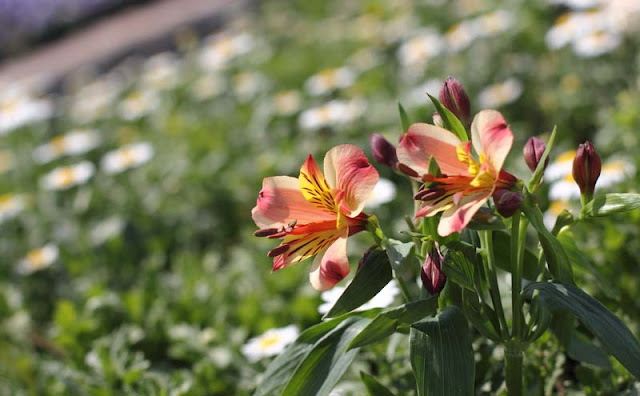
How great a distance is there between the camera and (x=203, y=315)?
2.39 meters

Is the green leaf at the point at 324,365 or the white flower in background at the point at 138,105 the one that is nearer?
the green leaf at the point at 324,365

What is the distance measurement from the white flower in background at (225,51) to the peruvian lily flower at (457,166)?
3753mm

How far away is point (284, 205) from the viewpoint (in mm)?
1216

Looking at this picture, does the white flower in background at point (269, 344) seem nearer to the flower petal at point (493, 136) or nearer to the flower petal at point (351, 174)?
the flower petal at point (351, 174)

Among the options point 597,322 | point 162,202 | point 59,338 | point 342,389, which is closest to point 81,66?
point 162,202

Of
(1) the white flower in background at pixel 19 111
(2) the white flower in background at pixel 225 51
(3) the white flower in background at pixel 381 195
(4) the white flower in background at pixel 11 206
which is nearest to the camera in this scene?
(3) the white flower in background at pixel 381 195

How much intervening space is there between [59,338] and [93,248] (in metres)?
0.87

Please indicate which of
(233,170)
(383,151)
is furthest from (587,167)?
(233,170)

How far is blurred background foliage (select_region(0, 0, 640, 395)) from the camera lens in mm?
1997

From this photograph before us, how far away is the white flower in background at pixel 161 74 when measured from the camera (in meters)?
4.89

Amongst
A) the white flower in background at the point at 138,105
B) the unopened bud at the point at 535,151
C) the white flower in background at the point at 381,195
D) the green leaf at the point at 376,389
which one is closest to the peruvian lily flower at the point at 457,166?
the unopened bud at the point at 535,151

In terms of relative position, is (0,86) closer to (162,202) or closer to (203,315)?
(162,202)

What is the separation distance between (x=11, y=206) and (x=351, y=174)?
269 centimetres

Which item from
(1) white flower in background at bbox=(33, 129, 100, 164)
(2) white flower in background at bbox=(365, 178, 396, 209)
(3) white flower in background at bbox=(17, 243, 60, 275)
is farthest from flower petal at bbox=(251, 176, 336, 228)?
(1) white flower in background at bbox=(33, 129, 100, 164)
